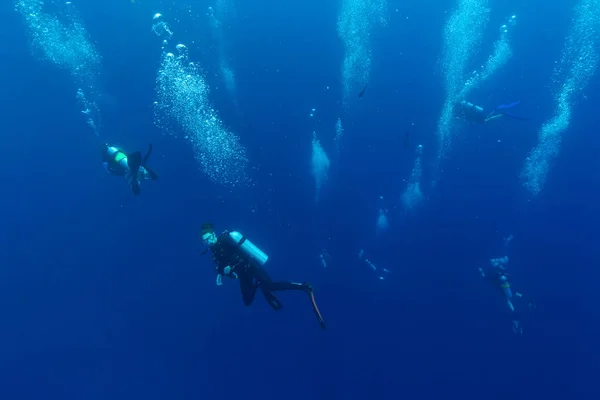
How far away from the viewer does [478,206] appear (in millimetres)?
15664

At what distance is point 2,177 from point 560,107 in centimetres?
2294

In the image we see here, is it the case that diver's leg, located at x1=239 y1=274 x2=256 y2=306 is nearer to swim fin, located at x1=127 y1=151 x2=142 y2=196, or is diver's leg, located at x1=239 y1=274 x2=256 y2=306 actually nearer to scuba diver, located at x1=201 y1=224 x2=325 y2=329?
scuba diver, located at x1=201 y1=224 x2=325 y2=329

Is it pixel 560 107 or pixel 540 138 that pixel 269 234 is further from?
pixel 560 107

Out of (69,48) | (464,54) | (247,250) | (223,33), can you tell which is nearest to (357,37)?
(464,54)

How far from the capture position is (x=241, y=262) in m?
5.79

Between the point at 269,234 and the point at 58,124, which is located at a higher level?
the point at 269,234

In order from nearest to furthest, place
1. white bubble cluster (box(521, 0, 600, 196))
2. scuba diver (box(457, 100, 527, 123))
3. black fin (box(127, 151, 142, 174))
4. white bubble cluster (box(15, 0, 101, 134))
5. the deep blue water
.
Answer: black fin (box(127, 151, 142, 174)) → scuba diver (box(457, 100, 527, 123)) → white bubble cluster (box(15, 0, 101, 134)) → the deep blue water → white bubble cluster (box(521, 0, 600, 196))

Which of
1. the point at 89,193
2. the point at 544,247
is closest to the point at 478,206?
the point at 544,247

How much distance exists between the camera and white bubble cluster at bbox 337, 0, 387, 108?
1511 centimetres

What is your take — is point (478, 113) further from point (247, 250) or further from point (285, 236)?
point (247, 250)

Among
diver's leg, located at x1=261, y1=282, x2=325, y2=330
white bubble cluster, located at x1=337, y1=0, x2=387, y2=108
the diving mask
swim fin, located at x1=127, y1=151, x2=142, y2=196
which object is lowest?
the diving mask

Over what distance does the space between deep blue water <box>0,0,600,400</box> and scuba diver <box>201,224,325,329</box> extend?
8.50 m

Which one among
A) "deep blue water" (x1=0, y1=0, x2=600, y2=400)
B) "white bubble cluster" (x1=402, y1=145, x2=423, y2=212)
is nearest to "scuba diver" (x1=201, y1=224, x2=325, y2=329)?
"deep blue water" (x1=0, y1=0, x2=600, y2=400)

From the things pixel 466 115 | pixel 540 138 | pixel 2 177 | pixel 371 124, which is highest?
pixel 540 138
